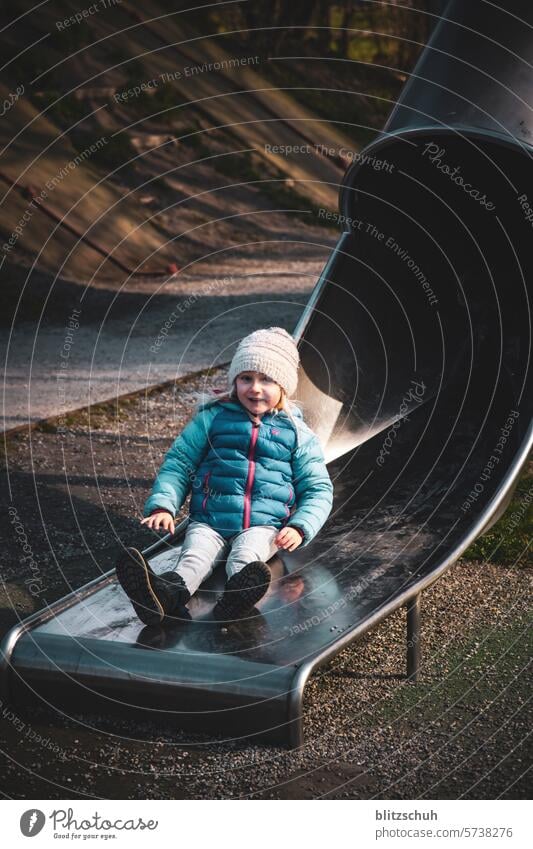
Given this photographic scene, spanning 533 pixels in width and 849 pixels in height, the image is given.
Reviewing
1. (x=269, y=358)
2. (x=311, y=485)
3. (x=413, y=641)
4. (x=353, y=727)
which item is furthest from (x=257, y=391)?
(x=353, y=727)

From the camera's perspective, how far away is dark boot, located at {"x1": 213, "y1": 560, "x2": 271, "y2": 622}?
13.1ft

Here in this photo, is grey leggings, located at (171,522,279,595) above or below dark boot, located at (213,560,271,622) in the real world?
above

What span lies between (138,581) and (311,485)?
956 millimetres

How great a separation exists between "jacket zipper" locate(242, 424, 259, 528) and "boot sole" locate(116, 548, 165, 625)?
62cm

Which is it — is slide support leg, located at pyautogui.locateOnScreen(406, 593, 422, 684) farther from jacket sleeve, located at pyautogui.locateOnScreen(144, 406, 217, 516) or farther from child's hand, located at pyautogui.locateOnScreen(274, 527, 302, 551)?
jacket sleeve, located at pyautogui.locateOnScreen(144, 406, 217, 516)

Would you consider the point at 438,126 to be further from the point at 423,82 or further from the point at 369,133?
the point at 369,133

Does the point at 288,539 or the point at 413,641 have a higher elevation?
the point at 288,539

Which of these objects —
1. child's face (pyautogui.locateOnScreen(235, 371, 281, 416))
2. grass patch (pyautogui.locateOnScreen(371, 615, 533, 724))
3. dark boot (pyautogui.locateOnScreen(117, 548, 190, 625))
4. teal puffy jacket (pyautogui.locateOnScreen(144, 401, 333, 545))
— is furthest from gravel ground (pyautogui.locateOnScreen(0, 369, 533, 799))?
child's face (pyautogui.locateOnScreen(235, 371, 281, 416))

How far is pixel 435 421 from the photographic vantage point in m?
5.86

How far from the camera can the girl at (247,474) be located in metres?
4.36

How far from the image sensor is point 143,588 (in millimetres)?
3918

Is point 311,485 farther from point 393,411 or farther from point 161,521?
point 393,411

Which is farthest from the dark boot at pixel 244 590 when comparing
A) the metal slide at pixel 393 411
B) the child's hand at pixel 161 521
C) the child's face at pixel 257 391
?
the child's face at pixel 257 391

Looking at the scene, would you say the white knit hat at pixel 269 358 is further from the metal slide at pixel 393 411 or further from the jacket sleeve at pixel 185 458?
the metal slide at pixel 393 411
